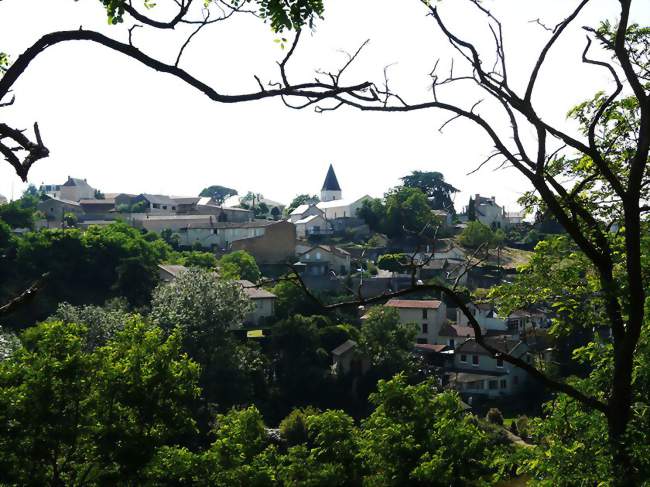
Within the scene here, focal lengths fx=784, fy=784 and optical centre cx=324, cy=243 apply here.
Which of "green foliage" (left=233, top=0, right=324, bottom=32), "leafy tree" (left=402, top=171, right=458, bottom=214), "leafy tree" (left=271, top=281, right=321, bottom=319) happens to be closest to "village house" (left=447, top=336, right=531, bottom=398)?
"leafy tree" (left=271, top=281, right=321, bottom=319)

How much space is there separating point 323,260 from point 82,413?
41507mm

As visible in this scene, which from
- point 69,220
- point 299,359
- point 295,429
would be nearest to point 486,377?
point 299,359

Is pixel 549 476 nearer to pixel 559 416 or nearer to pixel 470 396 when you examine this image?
pixel 559 416

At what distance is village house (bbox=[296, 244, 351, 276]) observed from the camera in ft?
175

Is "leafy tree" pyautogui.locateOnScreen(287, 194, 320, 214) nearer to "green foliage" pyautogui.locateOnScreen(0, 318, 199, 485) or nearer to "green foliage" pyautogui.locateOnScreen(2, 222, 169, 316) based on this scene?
"green foliage" pyautogui.locateOnScreen(2, 222, 169, 316)

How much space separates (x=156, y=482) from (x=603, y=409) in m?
9.75

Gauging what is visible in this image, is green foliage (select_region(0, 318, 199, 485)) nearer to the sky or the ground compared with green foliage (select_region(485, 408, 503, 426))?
nearer to the sky

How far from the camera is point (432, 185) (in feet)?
245

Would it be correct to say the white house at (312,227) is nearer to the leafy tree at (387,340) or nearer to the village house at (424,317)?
the village house at (424,317)

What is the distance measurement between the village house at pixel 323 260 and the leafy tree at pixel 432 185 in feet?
69.9

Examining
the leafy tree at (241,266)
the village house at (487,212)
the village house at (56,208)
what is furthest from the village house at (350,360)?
the village house at (487,212)

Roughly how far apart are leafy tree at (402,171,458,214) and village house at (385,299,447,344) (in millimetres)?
31945

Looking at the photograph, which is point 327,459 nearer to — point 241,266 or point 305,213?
point 241,266

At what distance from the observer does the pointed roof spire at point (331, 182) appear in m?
86.7
